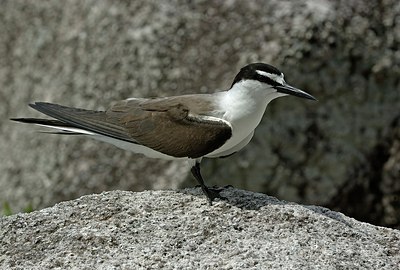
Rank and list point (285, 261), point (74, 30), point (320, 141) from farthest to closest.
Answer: point (74, 30) → point (320, 141) → point (285, 261)

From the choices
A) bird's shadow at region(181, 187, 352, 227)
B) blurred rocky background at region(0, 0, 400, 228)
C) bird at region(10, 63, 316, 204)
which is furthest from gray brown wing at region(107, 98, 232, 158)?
blurred rocky background at region(0, 0, 400, 228)

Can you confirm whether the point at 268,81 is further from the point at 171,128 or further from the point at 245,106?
the point at 171,128

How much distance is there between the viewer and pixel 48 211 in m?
4.74

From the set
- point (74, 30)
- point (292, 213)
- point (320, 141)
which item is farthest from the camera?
point (74, 30)

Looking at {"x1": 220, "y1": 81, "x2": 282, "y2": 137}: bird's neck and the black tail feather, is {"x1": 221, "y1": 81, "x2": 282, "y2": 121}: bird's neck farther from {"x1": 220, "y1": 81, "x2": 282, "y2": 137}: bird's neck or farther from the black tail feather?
the black tail feather

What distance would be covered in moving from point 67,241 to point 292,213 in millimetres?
1110

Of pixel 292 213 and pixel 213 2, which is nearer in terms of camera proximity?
pixel 292 213

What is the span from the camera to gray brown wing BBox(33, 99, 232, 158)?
193 inches

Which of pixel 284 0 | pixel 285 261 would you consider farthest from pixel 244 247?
pixel 284 0

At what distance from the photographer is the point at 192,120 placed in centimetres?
500

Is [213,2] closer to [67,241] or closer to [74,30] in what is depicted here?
[74,30]

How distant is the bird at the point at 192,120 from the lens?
4.89 metres

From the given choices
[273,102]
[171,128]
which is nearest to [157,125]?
[171,128]

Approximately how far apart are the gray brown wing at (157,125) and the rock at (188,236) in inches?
10.7
